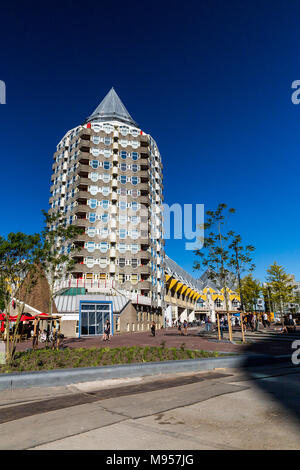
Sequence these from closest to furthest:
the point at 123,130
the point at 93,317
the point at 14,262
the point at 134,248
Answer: the point at 14,262, the point at 93,317, the point at 134,248, the point at 123,130

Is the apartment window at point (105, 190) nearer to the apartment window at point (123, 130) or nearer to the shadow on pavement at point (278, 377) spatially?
the apartment window at point (123, 130)

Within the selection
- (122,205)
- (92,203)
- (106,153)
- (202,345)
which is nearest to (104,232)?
(92,203)

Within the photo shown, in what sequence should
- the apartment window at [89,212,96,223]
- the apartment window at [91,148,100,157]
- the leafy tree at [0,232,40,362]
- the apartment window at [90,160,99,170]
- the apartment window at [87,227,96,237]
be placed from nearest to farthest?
1. the leafy tree at [0,232,40,362]
2. the apartment window at [87,227,96,237]
3. the apartment window at [89,212,96,223]
4. the apartment window at [90,160,99,170]
5. the apartment window at [91,148,100,157]

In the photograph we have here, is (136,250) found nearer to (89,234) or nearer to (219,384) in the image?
(89,234)

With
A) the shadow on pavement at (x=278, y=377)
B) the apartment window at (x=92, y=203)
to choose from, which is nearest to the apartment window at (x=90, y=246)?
the apartment window at (x=92, y=203)

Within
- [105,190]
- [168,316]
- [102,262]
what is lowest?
[168,316]

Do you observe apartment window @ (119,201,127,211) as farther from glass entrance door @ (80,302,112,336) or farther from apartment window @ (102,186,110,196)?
glass entrance door @ (80,302,112,336)

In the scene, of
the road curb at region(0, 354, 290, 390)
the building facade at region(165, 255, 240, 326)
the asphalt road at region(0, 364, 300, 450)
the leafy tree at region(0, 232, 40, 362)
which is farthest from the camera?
the building facade at region(165, 255, 240, 326)

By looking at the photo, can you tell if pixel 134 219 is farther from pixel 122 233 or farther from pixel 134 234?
pixel 122 233

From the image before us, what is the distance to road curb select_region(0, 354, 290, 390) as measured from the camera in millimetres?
8016

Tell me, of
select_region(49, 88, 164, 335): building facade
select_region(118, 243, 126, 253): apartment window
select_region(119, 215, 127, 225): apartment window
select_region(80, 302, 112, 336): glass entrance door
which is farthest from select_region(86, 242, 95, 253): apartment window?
select_region(80, 302, 112, 336): glass entrance door

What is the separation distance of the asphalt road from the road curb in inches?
10.8

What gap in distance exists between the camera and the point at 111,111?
65375mm

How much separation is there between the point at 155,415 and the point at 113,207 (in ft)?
158
